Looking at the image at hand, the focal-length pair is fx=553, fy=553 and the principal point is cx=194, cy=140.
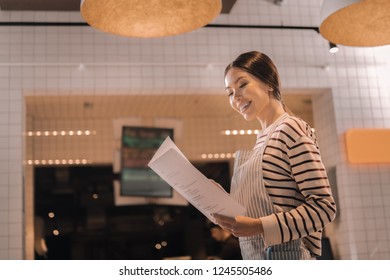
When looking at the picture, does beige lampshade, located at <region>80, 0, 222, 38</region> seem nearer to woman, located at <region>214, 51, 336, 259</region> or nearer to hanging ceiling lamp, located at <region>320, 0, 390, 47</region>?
hanging ceiling lamp, located at <region>320, 0, 390, 47</region>

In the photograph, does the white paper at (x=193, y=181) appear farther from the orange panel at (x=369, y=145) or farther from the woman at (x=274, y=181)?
the orange panel at (x=369, y=145)

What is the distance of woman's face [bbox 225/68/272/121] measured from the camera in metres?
1.32

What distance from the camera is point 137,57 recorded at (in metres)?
4.92

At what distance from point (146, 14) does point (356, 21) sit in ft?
3.22

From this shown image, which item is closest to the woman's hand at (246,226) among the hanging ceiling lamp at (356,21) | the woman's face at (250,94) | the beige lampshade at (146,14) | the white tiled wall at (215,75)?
the woman's face at (250,94)

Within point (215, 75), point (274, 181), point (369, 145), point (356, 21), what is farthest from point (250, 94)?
point (369, 145)

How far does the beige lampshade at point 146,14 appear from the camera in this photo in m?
2.20

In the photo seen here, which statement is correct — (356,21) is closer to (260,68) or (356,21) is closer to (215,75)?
(260,68)

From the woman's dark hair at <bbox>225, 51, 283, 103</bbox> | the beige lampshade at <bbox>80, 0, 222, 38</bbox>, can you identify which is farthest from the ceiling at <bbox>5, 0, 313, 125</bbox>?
the woman's dark hair at <bbox>225, 51, 283, 103</bbox>

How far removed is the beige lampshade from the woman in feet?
3.30

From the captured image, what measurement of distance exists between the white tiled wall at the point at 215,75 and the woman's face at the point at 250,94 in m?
3.60
